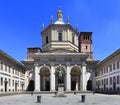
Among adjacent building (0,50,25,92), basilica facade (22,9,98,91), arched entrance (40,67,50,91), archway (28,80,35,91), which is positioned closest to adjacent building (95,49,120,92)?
basilica facade (22,9,98,91)

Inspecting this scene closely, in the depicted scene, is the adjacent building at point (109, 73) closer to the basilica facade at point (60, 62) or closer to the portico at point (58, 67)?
the basilica facade at point (60, 62)

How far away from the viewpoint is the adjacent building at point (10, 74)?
47384 millimetres

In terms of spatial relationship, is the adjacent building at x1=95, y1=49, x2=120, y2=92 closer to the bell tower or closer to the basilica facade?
the basilica facade

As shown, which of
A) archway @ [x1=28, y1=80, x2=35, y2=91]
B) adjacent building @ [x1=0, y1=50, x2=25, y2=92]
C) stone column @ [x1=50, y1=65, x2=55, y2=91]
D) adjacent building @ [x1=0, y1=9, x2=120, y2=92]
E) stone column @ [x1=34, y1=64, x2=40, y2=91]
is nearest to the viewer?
adjacent building @ [x1=0, y1=50, x2=25, y2=92]

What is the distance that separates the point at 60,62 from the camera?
6144 centimetres

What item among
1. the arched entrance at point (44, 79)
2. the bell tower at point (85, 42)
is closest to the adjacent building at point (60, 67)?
the arched entrance at point (44, 79)

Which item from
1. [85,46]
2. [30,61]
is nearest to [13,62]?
[30,61]

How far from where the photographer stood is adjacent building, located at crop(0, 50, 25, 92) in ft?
155

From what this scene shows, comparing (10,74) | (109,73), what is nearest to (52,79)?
(10,74)

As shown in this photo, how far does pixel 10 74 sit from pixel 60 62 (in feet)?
42.1

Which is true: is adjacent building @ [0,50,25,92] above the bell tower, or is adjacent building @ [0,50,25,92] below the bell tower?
below

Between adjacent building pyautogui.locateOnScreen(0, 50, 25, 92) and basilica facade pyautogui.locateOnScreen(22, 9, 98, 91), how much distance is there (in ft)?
10.7

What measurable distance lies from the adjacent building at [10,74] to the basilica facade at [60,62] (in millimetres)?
3263

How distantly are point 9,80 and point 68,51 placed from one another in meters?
17.2
